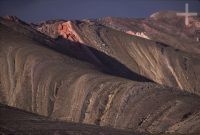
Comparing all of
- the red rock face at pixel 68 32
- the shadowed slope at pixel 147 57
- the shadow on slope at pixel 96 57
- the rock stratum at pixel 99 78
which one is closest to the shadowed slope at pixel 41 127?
the rock stratum at pixel 99 78

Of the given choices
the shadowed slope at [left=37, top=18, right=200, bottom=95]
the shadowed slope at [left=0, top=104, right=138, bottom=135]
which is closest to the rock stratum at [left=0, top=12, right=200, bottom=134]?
the shadowed slope at [left=37, top=18, right=200, bottom=95]

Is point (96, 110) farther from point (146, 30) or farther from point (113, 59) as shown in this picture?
point (146, 30)

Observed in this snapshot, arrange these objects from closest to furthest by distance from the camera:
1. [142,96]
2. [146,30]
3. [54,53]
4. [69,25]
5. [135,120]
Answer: [135,120], [142,96], [54,53], [69,25], [146,30]

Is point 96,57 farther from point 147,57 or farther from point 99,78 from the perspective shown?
point 99,78

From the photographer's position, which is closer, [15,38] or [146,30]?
[15,38]

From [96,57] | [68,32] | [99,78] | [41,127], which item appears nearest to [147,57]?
[96,57]

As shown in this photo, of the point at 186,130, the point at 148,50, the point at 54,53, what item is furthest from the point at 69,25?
the point at 186,130
